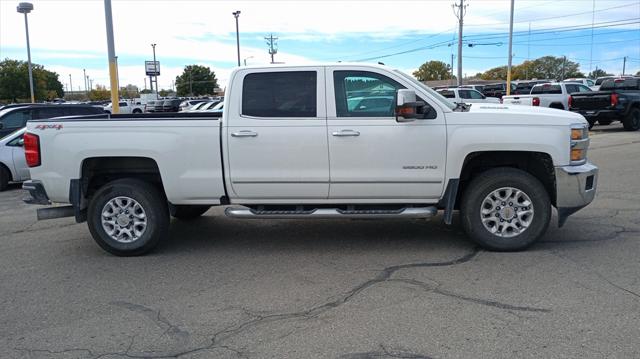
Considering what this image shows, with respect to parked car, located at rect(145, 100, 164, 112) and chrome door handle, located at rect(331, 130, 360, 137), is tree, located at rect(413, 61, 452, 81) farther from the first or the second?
chrome door handle, located at rect(331, 130, 360, 137)

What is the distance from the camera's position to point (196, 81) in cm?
11525

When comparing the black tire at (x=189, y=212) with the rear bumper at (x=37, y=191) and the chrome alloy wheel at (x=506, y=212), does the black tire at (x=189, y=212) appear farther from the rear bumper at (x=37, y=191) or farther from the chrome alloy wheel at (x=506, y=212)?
the chrome alloy wheel at (x=506, y=212)

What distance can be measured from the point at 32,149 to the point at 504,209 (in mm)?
5254

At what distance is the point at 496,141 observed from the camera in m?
5.77

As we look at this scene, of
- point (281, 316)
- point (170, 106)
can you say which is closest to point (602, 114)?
point (281, 316)

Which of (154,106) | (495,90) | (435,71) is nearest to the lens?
(495,90)

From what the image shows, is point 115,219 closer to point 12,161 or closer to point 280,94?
point 280,94

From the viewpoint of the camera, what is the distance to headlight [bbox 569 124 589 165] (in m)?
5.81

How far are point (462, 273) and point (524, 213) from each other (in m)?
1.15

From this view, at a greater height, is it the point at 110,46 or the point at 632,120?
the point at 110,46

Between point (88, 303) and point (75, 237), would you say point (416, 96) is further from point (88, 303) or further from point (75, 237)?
point (75, 237)

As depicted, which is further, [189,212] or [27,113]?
[27,113]

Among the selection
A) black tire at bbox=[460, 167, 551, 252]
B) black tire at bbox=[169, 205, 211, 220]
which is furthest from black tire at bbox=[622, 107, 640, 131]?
black tire at bbox=[169, 205, 211, 220]

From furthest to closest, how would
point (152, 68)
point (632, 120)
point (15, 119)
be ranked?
point (152, 68)
point (632, 120)
point (15, 119)
